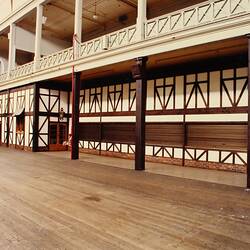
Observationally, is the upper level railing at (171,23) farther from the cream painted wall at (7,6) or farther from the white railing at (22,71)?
the cream painted wall at (7,6)

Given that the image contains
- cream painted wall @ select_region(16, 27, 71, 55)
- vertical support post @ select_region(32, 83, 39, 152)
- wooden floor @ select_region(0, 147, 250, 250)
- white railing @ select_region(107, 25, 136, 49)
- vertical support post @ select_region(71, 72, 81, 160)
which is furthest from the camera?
cream painted wall @ select_region(16, 27, 71, 55)

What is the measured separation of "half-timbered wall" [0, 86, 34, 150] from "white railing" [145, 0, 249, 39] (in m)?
8.70

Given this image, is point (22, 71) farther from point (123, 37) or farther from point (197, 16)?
point (197, 16)

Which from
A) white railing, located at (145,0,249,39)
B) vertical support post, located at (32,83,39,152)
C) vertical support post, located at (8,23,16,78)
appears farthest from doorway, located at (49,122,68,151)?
white railing, located at (145,0,249,39)

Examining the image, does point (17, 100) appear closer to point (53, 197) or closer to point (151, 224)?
point (53, 197)

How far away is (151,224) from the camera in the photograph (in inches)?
145

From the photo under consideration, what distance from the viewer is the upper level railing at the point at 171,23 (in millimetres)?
6418

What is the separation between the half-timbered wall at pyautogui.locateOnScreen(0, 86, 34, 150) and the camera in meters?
14.3

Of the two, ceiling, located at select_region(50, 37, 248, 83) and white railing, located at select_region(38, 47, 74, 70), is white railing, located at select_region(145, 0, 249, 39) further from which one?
white railing, located at select_region(38, 47, 74, 70)

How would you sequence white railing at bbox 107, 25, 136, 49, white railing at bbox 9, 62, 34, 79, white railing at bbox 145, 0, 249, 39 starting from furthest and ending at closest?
white railing at bbox 9, 62, 34, 79 → white railing at bbox 107, 25, 136, 49 → white railing at bbox 145, 0, 249, 39

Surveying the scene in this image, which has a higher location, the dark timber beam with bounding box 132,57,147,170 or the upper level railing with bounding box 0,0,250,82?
the upper level railing with bounding box 0,0,250,82

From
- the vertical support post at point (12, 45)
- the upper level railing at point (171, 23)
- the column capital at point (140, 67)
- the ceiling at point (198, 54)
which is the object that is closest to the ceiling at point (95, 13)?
the vertical support post at point (12, 45)

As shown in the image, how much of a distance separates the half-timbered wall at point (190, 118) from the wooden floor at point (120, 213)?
9.26 feet

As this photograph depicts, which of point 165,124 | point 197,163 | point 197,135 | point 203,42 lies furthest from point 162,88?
point 203,42
